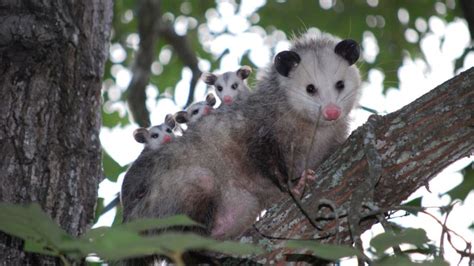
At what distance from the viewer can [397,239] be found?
131 cm

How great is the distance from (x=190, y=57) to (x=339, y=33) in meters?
1.07

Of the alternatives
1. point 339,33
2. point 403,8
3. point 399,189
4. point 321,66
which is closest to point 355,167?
point 399,189

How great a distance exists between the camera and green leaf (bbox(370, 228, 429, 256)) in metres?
1.30

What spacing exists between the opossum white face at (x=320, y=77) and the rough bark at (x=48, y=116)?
0.95m

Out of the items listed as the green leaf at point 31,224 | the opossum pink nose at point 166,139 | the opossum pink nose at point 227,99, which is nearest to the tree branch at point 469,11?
the opossum pink nose at point 227,99

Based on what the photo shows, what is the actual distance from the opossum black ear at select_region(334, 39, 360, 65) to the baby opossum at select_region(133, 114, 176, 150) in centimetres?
111

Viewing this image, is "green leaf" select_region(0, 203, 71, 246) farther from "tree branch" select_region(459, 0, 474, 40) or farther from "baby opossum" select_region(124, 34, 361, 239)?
"tree branch" select_region(459, 0, 474, 40)

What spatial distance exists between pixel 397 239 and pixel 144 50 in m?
3.47

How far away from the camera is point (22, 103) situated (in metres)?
2.47

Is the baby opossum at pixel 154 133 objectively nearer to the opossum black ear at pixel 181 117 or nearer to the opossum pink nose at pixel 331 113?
the opossum black ear at pixel 181 117

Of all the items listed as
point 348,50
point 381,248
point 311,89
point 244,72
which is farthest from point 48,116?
point 244,72

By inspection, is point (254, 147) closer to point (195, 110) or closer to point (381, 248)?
point (195, 110)

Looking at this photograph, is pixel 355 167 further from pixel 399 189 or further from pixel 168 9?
pixel 168 9

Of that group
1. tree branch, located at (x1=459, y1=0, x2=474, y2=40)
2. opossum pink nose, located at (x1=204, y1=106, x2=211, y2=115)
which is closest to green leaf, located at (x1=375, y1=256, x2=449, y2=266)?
opossum pink nose, located at (x1=204, y1=106, x2=211, y2=115)
